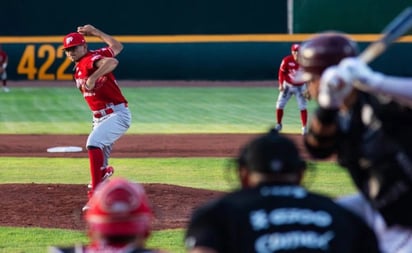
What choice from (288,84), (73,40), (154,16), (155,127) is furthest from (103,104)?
(154,16)

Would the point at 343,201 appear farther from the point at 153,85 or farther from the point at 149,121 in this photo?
the point at 153,85

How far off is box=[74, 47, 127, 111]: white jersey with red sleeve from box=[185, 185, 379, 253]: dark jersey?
7968 mm

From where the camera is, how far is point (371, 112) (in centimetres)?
498

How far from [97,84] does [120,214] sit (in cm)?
800

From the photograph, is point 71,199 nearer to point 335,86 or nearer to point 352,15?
point 335,86

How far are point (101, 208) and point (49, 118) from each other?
66.9 ft

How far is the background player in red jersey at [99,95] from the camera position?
1155cm

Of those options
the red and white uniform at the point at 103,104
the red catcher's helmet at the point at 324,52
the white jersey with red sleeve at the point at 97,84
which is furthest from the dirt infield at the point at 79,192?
the red catcher's helmet at the point at 324,52

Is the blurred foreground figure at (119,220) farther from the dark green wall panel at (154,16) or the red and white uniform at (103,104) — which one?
the dark green wall panel at (154,16)

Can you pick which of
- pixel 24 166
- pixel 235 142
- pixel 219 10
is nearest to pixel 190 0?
pixel 219 10

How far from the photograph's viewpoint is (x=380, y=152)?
4859 millimetres

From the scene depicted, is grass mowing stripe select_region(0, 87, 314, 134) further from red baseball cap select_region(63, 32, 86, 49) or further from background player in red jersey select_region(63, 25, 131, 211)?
red baseball cap select_region(63, 32, 86, 49)

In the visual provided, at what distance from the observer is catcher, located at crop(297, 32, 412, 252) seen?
4.81 m

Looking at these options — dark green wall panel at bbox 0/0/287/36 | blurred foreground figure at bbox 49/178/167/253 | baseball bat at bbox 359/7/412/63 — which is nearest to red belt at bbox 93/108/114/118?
baseball bat at bbox 359/7/412/63
